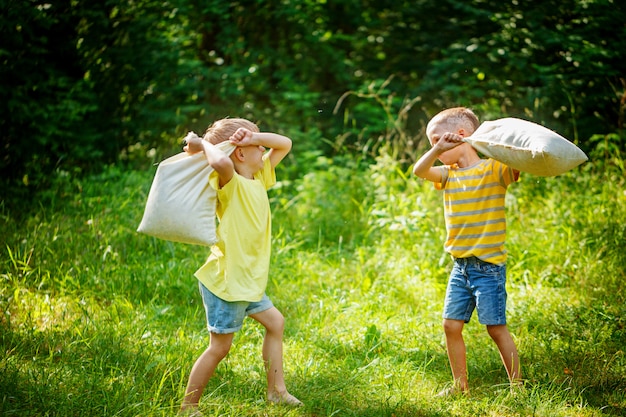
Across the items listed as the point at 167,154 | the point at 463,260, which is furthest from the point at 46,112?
the point at 463,260

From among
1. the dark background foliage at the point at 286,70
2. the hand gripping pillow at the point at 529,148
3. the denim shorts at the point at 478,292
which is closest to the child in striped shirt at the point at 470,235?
the denim shorts at the point at 478,292

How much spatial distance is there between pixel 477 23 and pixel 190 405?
6.38 meters

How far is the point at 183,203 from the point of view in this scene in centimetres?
291

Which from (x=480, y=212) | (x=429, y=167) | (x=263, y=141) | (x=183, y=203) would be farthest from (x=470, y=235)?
(x=183, y=203)

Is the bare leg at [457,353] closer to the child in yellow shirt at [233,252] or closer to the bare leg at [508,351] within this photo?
the bare leg at [508,351]

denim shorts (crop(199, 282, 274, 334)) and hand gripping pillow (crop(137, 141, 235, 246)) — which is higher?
hand gripping pillow (crop(137, 141, 235, 246))

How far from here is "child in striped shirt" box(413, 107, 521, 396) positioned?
3195mm

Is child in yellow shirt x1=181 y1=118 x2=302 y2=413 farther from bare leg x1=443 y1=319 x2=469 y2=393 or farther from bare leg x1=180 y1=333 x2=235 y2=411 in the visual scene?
bare leg x1=443 y1=319 x2=469 y2=393

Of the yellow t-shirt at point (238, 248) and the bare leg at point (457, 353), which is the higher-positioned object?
the yellow t-shirt at point (238, 248)

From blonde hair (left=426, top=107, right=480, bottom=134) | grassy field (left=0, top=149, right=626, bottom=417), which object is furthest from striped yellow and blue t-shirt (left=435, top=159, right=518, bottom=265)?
grassy field (left=0, top=149, right=626, bottom=417)

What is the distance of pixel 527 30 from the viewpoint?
7129 mm

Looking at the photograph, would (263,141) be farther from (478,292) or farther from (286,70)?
(286,70)

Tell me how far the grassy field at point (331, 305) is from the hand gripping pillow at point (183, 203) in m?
0.75

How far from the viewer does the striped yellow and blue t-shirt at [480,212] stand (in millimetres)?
3213
